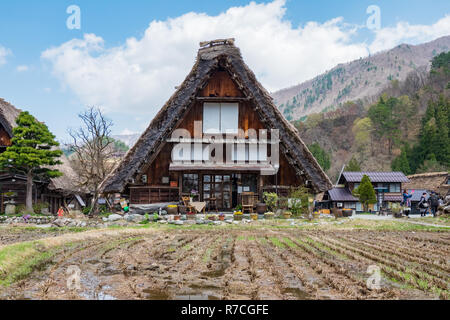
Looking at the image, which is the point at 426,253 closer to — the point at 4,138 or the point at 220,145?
the point at 220,145

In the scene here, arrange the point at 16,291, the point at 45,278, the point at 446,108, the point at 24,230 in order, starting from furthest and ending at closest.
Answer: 1. the point at 446,108
2. the point at 24,230
3. the point at 45,278
4. the point at 16,291

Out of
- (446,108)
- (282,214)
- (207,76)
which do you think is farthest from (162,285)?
(446,108)

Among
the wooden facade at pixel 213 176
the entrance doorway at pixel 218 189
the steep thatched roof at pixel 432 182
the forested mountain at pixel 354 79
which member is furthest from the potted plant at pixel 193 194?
the forested mountain at pixel 354 79

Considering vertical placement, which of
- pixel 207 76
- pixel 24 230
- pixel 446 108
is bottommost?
pixel 24 230

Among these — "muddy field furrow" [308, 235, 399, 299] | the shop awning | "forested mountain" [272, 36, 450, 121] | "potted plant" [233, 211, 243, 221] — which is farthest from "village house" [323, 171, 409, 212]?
"forested mountain" [272, 36, 450, 121]

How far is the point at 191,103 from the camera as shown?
59.6ft

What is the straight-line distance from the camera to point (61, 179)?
25062 millimetres

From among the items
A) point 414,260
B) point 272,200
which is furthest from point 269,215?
point 414,260

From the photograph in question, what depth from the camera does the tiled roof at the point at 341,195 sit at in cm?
3991

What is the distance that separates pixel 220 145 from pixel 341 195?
26239 millimetres

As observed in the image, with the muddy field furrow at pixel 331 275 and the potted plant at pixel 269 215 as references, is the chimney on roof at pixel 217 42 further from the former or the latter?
the muddy field furrow at pixel 331 275

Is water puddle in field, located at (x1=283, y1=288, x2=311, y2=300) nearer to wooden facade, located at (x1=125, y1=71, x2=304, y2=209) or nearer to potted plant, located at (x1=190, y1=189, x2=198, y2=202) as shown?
wooden facade, located at (x1=125, y1=71, x2=304, y2=209)
